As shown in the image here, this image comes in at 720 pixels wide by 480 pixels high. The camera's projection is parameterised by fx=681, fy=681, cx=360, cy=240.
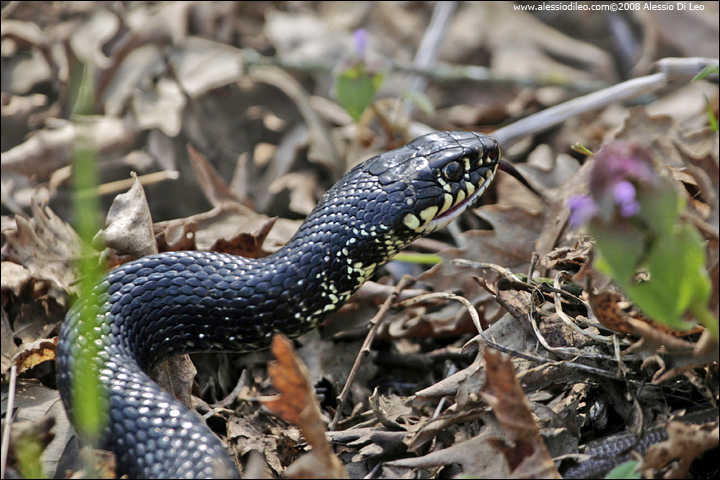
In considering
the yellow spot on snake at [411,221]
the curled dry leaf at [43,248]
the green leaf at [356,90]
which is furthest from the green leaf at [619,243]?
the green leaf at [356,90]

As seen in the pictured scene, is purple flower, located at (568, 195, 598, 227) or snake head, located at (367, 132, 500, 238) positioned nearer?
purple flower, located at (568, 195, 598, 227)

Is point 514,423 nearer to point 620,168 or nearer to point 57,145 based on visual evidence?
point 620,168

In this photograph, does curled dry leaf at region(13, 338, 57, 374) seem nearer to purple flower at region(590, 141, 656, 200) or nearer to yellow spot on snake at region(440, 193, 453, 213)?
yellow spot on snake at region(440, 193, 453, 213)

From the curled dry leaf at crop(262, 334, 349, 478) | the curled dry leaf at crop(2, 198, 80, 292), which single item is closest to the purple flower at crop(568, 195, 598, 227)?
the curled dry leaf at crop(262, 334, 349, 478)

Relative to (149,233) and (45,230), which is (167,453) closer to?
(149,233)

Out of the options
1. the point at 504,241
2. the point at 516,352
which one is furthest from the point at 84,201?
the point at 504,241

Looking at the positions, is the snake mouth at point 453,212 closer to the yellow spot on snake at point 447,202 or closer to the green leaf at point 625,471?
the yellow spot on snake at point 447,202
